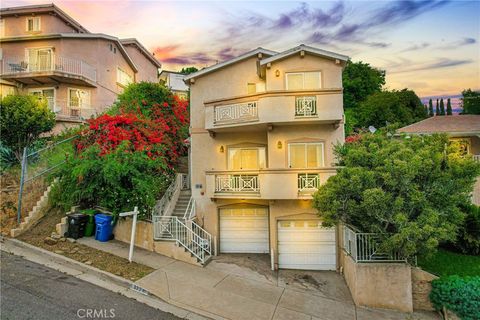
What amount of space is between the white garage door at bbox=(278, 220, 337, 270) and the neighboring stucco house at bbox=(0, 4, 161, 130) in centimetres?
1856

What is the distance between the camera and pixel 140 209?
11.1m

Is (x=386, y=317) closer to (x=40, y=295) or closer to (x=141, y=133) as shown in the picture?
(x=40, y=295)

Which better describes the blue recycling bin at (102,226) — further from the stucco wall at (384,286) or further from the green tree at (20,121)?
the stucco wall at (384,286)

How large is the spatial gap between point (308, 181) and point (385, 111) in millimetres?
24554

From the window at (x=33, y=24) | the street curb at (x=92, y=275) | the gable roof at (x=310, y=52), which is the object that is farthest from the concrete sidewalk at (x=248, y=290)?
the window at (x=33, y=24)

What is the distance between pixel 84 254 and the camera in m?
9.71

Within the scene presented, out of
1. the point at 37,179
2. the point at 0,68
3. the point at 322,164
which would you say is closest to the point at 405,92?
the point at 322,164

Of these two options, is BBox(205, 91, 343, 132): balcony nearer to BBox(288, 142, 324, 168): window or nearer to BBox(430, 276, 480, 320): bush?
BBox(288, 142, 324, 168): window

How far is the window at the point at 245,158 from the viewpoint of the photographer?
1316 cm

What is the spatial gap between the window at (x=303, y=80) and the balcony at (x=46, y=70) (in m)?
17.7

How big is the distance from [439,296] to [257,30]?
1481 cm

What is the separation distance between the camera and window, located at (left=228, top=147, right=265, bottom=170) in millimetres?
13160

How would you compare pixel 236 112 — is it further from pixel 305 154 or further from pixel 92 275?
pixel 92 275

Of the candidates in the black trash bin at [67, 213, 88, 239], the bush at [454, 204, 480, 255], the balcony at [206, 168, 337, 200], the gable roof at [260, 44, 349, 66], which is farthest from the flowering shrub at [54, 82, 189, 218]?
the bush at [454, 204, 480, 255]
